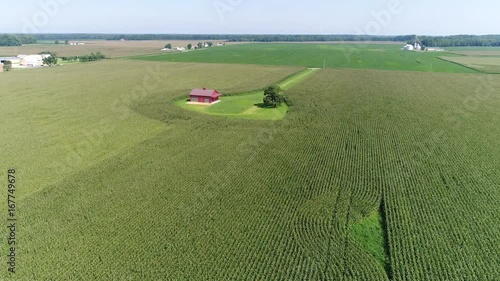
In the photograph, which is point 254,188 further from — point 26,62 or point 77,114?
point 26,62

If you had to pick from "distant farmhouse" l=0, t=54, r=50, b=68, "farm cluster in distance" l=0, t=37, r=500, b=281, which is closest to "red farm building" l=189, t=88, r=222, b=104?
"farm cluster in distance" l=0, t=37, r=500, b=281

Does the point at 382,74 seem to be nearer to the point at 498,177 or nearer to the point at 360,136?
the point at 360,136

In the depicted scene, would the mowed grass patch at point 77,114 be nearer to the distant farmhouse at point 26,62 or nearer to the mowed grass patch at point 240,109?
the mowed grass patch at point 240,109

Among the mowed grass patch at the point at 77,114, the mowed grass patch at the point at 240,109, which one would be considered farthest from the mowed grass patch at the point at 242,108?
the mowed grass patch at the point at 77,114

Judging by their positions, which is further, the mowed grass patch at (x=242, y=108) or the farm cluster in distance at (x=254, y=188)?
the mowed grass patch at (x=242, y=108)

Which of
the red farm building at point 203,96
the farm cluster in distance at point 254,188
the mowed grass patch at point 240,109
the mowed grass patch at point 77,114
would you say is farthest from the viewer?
the red farm building at point 203,96

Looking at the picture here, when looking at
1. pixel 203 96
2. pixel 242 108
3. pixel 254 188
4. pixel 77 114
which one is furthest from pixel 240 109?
pixel 254 188

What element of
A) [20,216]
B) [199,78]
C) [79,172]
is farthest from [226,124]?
[199,78]
